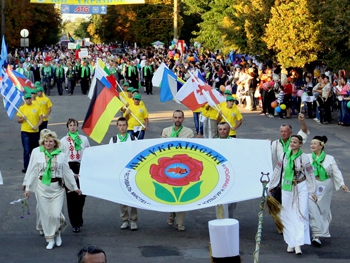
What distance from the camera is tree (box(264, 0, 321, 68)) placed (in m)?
28.2

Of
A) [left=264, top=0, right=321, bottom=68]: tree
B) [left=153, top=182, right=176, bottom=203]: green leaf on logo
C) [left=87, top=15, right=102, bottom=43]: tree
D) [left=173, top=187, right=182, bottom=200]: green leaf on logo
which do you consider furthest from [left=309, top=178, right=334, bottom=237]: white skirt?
[left=87, top=15, right=102, bottom=43]: tree

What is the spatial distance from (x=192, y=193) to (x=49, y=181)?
1924 mm

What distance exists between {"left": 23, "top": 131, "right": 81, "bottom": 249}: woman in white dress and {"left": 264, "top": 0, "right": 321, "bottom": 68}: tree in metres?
19.2

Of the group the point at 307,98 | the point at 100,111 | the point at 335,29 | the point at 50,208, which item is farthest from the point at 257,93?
the point at 50,208

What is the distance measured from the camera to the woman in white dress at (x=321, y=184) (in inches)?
416

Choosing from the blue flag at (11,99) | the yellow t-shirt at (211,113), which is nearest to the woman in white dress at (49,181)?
the blue flag at (11,99)

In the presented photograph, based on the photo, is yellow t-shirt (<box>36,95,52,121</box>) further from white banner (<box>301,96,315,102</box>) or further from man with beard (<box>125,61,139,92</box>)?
man with beard (<box>125,61,139,92</box>)

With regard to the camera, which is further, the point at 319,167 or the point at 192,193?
the point at 319,167

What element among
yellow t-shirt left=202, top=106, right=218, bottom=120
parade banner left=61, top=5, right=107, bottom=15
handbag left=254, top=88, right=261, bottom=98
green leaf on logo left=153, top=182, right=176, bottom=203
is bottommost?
green leaf on logo left=153, top=182, right=176, bottom=203

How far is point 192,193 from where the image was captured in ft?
34.3

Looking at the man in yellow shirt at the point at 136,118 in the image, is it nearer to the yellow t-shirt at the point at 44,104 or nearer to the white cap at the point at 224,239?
the yellow t-shirt at the point at 44,104

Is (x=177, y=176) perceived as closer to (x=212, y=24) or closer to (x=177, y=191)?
(x=177, y=191)

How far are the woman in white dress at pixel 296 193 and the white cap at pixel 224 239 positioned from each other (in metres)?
5.23

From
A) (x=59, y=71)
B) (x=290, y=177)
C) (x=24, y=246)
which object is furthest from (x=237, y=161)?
(x=59, y=71)
